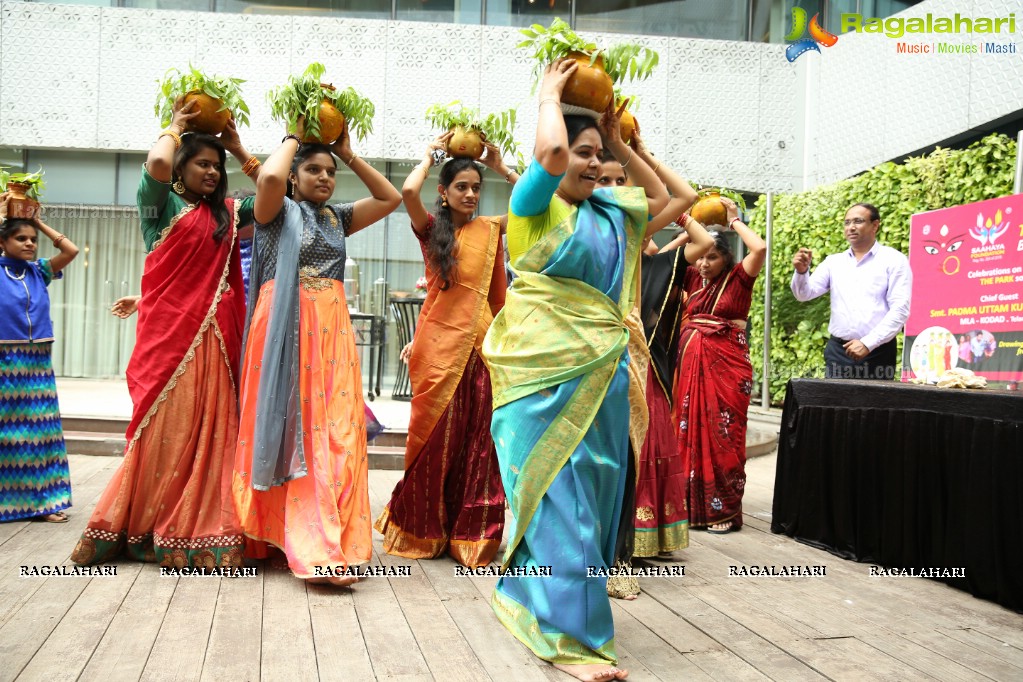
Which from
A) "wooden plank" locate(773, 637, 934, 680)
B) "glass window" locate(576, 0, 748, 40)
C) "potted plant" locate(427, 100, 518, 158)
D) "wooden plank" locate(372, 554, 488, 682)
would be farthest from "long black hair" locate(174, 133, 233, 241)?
"glass window" locate(576, 0, 748, 40)

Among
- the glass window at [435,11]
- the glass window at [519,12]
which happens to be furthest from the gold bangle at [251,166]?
the glass window at [519,12]

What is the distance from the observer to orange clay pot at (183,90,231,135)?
387cm

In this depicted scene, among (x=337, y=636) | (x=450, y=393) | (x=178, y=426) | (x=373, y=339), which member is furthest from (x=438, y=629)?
(x=373, y=339)

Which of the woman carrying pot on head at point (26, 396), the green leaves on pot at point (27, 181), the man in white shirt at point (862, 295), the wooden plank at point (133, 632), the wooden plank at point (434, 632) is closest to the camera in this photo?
the wooden plank at point (133, 632)

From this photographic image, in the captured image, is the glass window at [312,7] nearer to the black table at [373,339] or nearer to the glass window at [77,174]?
the glass window at [77,174]

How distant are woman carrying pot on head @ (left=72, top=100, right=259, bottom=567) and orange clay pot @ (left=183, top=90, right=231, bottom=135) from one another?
0.12 ft

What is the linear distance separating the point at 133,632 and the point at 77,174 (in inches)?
406

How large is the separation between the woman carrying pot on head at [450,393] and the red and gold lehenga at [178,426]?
0.83 m

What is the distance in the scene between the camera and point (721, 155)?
11.8 m

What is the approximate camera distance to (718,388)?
203 inches

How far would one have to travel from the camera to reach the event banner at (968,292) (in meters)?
4.09

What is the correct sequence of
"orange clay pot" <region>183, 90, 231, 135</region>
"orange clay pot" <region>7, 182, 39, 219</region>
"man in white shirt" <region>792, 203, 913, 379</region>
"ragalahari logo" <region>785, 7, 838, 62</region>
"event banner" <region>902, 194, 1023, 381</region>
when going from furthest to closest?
1. "ragalahari logo" <region>785, 7, 838, 62</region>
2. "man in white shirt" <region>792, 203, 913, 379</region>
3. "orange clay pot" <region>7, 182, 39, 219</region>
4. "event banner" <region>902, 194, 1023, 381</region>
5. "orange clay pot" <region>183, 90, 231, 135</region>

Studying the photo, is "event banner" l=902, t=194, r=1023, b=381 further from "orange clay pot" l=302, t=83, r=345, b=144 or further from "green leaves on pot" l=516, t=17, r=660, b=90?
"orange clay pot" l=302, t=83, r=345, b=144

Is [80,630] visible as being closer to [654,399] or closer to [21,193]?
[654,399]
